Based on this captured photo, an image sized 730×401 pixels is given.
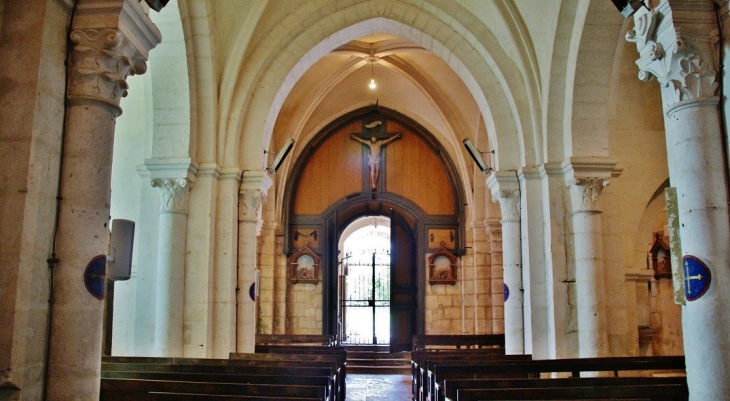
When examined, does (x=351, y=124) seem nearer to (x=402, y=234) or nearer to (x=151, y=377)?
(x=402, y=234)

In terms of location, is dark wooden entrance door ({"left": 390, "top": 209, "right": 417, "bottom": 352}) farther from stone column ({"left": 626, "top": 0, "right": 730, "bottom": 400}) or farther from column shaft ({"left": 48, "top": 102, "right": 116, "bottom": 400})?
column shaft ({"left": 48, "top": 102, "right": 116, "bottom": 400})

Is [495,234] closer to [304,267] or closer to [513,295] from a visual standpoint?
[304,267]

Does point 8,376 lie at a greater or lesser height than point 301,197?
lesser

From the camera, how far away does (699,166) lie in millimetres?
4262

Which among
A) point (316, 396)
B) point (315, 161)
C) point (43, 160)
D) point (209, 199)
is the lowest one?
point (316, 396)

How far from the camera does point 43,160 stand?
3.95m

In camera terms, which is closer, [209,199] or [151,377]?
[151,377]


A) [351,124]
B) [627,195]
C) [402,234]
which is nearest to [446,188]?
[402,234]

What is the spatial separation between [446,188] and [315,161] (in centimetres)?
315

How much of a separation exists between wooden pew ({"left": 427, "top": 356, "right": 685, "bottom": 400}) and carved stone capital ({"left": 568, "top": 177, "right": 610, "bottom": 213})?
2297 mm

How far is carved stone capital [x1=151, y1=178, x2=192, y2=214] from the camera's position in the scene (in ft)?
26.6

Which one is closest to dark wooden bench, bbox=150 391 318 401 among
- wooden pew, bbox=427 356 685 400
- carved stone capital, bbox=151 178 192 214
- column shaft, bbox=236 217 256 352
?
wooden pew, bbox=427 356 685 400

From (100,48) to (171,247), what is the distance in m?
4.26

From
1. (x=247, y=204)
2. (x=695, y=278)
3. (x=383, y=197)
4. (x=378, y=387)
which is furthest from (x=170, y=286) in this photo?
(x=383, y=197)
